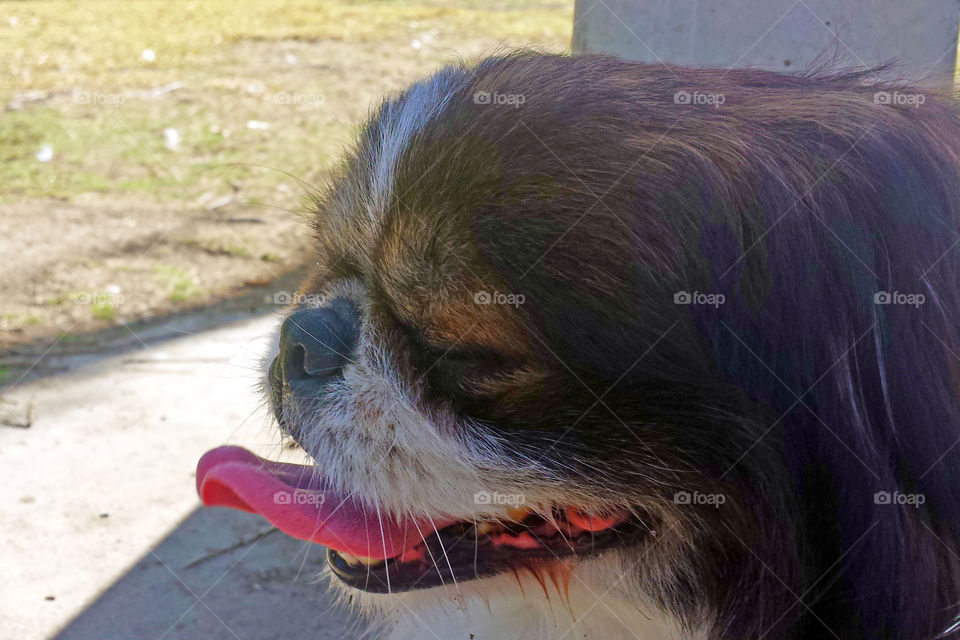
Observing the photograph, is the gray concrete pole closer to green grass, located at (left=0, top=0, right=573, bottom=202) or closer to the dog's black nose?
the dog's black nose

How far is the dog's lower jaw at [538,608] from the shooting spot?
2.25m

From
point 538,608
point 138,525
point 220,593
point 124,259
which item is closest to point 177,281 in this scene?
point 124,259

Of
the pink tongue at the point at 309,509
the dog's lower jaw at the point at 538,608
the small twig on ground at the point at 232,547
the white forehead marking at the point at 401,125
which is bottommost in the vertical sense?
the small twig on ground at the point at 232,547

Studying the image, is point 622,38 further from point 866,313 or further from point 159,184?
point 159,184

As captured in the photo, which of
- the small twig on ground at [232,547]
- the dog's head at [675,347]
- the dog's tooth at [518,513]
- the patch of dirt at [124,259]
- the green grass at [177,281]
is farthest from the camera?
the green grass at [177,281]

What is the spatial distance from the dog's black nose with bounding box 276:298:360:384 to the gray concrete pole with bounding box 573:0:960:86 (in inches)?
61.2

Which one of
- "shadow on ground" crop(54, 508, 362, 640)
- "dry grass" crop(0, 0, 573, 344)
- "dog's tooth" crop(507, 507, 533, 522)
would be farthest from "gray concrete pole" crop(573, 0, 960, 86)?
"shadow on ground" crop(54, 508, 362, 640)

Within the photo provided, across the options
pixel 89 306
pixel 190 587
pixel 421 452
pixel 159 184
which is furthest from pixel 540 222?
pixel 159 184

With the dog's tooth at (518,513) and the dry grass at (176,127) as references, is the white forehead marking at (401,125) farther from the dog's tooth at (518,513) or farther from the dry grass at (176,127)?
the dog's tooth at (518,513)

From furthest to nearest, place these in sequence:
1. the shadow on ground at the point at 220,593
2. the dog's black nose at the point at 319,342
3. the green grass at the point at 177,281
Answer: the green grass at the point at 177,281 → the shadow on ground at the point at 220,593 → the dog's black nose at the point at 319,342

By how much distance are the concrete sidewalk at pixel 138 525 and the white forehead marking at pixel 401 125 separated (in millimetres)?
777

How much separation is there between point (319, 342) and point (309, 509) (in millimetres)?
387

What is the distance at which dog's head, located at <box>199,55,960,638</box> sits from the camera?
196cm

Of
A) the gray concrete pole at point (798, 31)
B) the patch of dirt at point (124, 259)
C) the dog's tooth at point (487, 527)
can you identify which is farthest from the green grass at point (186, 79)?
the dog's tooth at point (487, 527)
